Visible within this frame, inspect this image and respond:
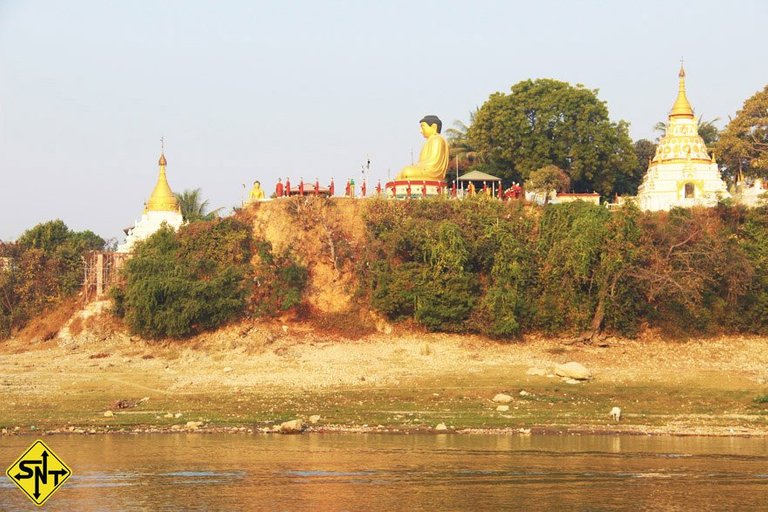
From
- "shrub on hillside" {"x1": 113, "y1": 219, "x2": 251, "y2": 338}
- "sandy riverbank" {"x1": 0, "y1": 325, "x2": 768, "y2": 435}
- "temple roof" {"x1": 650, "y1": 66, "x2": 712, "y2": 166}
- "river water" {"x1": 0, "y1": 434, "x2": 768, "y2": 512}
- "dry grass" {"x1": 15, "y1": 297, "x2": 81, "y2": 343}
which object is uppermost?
"temple roof" {"x1": 650, "y1": 66, "x2": 712, "y2": 166}

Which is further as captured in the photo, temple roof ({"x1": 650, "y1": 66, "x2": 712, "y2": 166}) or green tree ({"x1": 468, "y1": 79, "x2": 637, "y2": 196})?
green tree ({"x1": 468, "y1": 79, "x2": 637, "y2": 196})

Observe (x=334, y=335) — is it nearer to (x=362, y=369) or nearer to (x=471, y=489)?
(x=362, y=369)

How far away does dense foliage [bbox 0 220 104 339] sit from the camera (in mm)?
50875

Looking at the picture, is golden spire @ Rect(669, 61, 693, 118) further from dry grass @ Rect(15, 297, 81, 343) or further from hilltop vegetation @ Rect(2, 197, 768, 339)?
dry grass @ Rect(15, 297, 81, 343)

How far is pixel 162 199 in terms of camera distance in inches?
2222

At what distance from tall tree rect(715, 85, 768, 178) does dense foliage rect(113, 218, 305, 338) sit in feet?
68.9

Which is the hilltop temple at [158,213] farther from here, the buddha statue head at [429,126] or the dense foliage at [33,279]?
the buddha statue head at [429,126]

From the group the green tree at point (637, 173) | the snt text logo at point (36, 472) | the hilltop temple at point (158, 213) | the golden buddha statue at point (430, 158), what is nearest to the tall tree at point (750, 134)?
the green tree at point (637, 173)

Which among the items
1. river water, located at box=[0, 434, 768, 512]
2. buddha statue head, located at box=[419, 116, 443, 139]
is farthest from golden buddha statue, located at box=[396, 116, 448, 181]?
river water, located at box=[0, 434, 768, 512]

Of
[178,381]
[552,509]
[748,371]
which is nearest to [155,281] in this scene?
[178,381]

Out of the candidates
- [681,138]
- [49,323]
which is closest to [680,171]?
[681,138]

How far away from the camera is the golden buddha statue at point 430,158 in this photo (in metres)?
54.5

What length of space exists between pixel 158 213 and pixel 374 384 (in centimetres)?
1949

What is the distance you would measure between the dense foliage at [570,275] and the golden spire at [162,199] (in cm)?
1218
